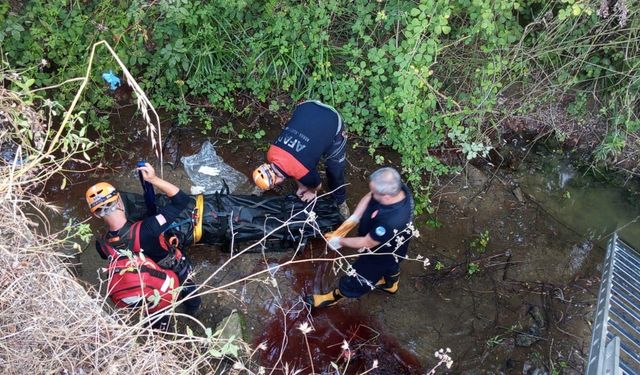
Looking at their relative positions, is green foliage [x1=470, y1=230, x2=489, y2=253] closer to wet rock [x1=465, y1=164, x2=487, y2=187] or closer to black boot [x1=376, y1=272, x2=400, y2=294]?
wet rock [x1=465, y1=164, x2=487, y2=187]

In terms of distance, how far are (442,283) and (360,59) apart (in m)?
2.77

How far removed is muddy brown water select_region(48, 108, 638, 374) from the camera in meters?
4.74

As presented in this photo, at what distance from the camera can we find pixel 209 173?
5625 mm

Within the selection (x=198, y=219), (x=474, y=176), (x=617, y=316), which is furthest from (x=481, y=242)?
(x=198, y=219)

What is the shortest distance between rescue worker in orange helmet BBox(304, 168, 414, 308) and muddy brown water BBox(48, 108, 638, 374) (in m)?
0.33

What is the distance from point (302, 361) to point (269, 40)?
351 centimetres

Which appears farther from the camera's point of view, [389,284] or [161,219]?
[389,284]

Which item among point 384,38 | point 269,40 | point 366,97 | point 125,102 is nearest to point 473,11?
point 384,38

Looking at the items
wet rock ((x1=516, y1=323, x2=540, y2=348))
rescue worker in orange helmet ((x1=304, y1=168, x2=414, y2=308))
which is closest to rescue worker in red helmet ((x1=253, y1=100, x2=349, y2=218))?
rescue worker in orange helmet ((x1=304, y1=168, x2=414, y2=308))

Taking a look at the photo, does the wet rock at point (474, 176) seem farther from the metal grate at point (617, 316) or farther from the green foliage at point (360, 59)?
the metal grate at point (617, 316)

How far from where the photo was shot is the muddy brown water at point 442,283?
4.74m

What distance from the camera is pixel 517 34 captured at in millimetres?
5250

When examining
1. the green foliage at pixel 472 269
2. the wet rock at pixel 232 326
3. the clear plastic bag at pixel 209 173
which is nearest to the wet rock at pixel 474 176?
the green foliage at pixel 472 269

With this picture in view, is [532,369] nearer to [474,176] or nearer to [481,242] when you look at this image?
[481,242]
